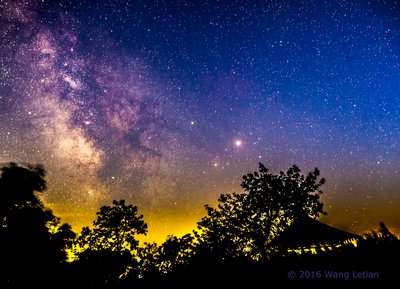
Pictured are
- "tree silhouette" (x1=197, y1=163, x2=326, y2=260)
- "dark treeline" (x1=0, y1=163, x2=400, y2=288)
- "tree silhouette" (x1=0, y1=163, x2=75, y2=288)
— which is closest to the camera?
"dark treeline" (x1=0, y1=163, x2=400, y2=288)

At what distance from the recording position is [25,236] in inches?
497

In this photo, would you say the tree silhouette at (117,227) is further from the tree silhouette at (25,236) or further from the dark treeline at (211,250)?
the tree silhouette at (25,236)

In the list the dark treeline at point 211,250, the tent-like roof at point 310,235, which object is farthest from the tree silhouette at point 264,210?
the tent-like roof at point 310,235

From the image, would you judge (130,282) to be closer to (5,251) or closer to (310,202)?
(5,251)

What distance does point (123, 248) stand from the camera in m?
30.2

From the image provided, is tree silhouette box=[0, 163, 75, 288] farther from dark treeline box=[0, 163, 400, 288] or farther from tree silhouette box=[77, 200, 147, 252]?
tree silhouette box=[77, 200, 147, 252]

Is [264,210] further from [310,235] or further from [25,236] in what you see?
[25,236]

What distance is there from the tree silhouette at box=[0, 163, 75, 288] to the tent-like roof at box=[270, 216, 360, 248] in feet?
37.4

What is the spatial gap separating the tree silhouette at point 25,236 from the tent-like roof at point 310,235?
449 inches

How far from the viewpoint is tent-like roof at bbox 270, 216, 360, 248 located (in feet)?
46.1

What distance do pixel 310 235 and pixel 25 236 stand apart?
550 inches

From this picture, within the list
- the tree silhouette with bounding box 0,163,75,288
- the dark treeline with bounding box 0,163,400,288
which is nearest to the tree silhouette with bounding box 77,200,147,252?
the dark treeline with bounding box 0,163,400,288

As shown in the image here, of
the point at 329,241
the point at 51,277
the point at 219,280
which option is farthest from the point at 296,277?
the point at 51,277

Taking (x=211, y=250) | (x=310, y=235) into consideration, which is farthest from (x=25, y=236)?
(x=310, y=235)
